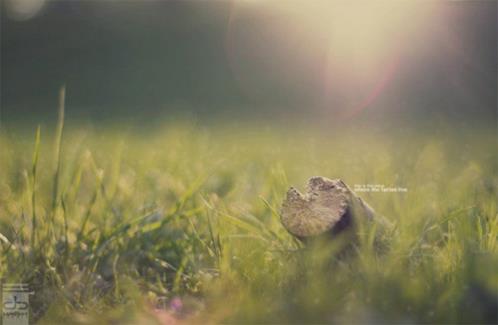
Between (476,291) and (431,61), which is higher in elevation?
(431,61)

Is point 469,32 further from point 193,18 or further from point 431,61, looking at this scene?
point 193,18

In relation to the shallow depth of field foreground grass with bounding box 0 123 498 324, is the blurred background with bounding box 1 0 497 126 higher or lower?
higher

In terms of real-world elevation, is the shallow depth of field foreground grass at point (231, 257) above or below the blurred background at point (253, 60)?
below

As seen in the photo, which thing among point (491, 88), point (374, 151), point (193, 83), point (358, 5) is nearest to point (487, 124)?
point (491, 88)

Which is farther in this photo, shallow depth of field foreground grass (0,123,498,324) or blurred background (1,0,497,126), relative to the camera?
blurred background (1,0,497,126)

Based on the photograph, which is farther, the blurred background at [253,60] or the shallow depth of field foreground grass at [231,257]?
the blurred background at [253,60]

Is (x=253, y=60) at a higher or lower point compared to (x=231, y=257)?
higher

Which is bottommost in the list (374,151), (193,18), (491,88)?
(374,151)

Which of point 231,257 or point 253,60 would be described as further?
point 253,60
